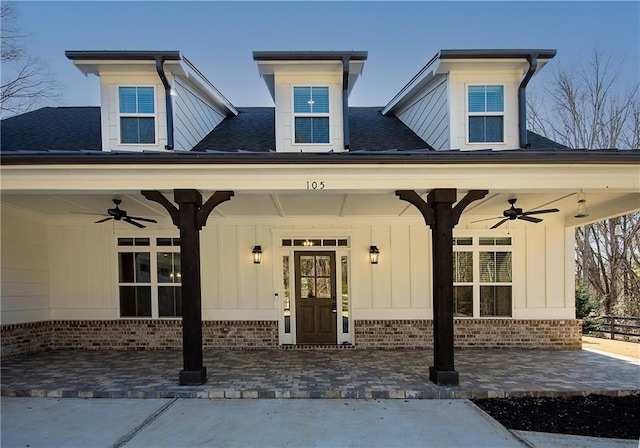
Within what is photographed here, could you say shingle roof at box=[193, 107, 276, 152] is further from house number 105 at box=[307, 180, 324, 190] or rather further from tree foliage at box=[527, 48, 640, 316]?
tree foliage at box=[527, 48, 640, 316]

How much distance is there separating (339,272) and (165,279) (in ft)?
12.1

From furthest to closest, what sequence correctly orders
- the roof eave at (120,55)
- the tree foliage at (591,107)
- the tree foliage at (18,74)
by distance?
1. the tree foliage at (591,107)
2. the tree foliage at (18,74)
3. the roof eave at (120,55)

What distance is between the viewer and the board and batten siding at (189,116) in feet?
21.5

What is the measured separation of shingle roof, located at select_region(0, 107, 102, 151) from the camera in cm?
688

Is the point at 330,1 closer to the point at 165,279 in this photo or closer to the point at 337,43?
the point at 337,43

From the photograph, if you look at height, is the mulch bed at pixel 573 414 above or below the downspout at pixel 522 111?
below

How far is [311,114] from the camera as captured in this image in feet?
21.5

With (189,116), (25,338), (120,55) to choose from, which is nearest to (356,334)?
(189,116)

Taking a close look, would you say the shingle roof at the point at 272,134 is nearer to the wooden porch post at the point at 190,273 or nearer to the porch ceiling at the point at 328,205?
the porch ceiling at the point at 328,205

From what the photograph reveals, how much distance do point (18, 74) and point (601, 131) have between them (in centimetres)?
1998

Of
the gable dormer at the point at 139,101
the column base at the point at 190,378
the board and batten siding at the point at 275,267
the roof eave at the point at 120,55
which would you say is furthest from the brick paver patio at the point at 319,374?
the roof eave at the point at 120,55

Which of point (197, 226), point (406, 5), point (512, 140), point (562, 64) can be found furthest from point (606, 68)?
point (197, 226)

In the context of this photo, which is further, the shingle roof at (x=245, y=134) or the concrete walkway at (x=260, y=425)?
the shingle roof at (x=245, y=134)

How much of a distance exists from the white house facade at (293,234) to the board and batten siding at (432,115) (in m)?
0.04
